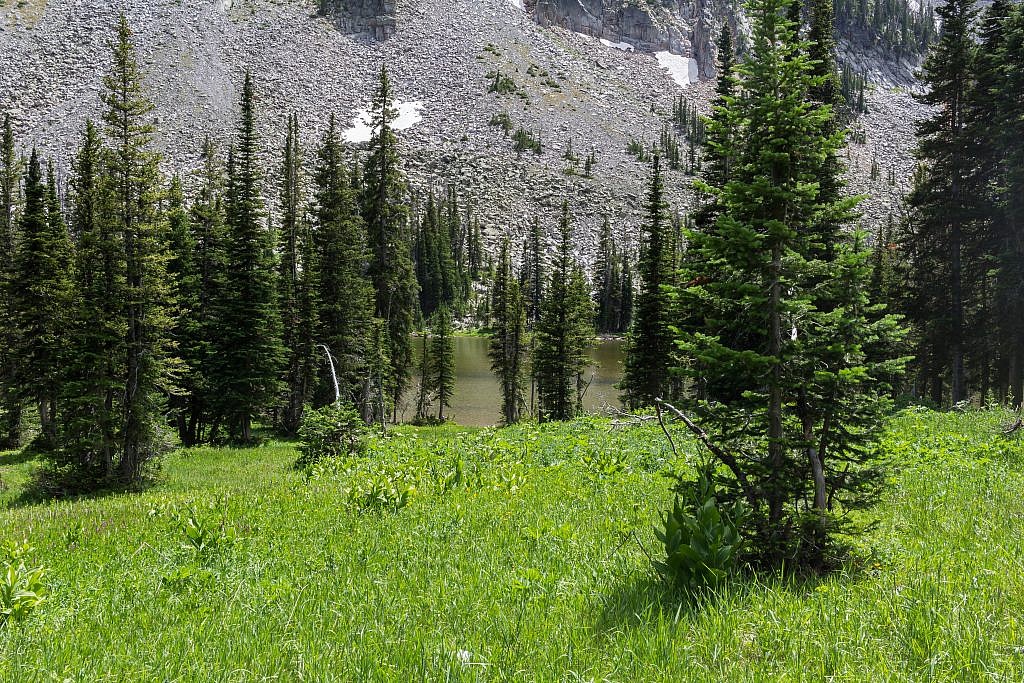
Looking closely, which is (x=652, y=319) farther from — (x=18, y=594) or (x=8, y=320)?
(x=8, y=320)

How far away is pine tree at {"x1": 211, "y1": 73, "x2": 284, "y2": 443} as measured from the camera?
3266 centimetres

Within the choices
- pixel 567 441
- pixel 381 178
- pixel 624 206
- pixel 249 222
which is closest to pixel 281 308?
pixel 249 222

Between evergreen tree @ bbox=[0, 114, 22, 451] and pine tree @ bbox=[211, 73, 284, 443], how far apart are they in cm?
943

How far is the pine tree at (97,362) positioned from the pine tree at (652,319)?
83.6 ft

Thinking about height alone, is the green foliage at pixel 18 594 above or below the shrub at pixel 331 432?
above

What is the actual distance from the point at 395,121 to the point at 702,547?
174 metres

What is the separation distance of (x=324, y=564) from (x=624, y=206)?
523 ft

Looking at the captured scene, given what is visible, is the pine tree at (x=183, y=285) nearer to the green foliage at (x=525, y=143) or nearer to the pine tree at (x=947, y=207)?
the pine tree at (x=947, y=207)

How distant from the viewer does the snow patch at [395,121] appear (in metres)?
151

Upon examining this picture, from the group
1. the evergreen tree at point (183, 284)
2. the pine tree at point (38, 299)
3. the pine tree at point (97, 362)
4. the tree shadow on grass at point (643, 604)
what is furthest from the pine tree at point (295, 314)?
the tree shadow on grass at point (643, 604)

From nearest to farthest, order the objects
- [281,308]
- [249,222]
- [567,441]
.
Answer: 1. [567,441]
2. [249,222]
3. [281,308]

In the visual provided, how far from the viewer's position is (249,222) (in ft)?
111

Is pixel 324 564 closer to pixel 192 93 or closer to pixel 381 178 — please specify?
pixel 381 178

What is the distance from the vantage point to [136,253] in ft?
63.9
